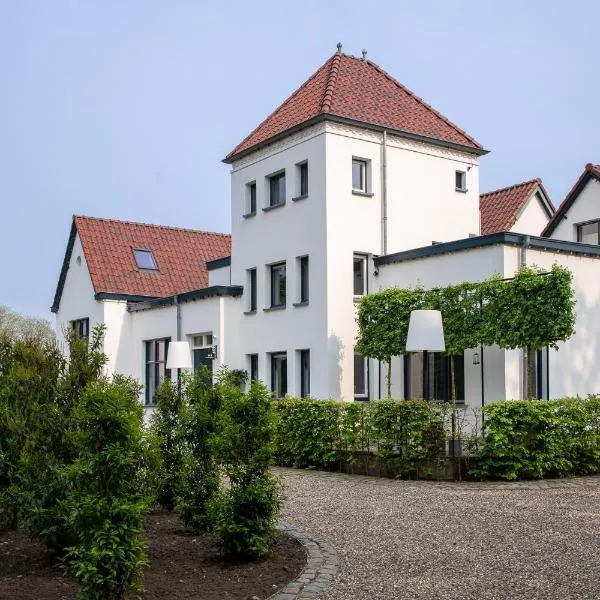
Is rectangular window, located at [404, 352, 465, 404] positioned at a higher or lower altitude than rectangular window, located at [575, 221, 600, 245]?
lower

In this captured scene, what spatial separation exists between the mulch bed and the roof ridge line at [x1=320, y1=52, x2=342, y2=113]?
47.6 feet

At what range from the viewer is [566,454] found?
14.4m

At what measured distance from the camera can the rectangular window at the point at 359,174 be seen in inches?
879

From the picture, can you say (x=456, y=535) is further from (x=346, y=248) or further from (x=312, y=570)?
(x=346, y=248)

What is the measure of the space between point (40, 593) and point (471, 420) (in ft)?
41.3

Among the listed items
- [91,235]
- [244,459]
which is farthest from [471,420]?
[91,235]

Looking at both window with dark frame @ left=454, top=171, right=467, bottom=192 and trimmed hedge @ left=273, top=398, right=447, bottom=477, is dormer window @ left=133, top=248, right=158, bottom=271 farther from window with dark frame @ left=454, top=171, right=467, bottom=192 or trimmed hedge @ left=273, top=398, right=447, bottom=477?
trimmed hedge @ left=273, top=398, right=447, bottom=477

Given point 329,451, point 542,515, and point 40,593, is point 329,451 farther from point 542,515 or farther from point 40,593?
point 40,593

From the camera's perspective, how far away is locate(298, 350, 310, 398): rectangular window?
2209 cm

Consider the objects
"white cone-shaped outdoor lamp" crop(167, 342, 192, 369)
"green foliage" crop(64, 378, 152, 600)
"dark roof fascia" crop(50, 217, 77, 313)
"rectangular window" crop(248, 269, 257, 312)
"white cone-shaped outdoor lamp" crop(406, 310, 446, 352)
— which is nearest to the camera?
"green foliage" crop(64, 378, 152, 600)

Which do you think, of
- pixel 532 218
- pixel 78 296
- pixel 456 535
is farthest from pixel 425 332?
pixel 78 296

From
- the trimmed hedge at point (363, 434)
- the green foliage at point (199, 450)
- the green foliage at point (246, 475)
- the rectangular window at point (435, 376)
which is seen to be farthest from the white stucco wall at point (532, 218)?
the green foliage at point (246, 475)

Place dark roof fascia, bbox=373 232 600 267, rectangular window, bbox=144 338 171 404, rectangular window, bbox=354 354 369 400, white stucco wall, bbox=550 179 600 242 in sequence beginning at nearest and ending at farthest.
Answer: dark roof fascia, bbox=373 232 600 267, rectangular window, bbox=354 354 369 400, rectangular window, bbox=144 338 171 404, white stucco wall, bbox=550 179 600 242

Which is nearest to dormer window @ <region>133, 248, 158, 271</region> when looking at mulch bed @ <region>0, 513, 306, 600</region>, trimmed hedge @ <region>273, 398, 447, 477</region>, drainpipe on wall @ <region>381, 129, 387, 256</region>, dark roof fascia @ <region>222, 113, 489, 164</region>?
dark roof fascia @ <region>222, 113, 489, 164</region>
